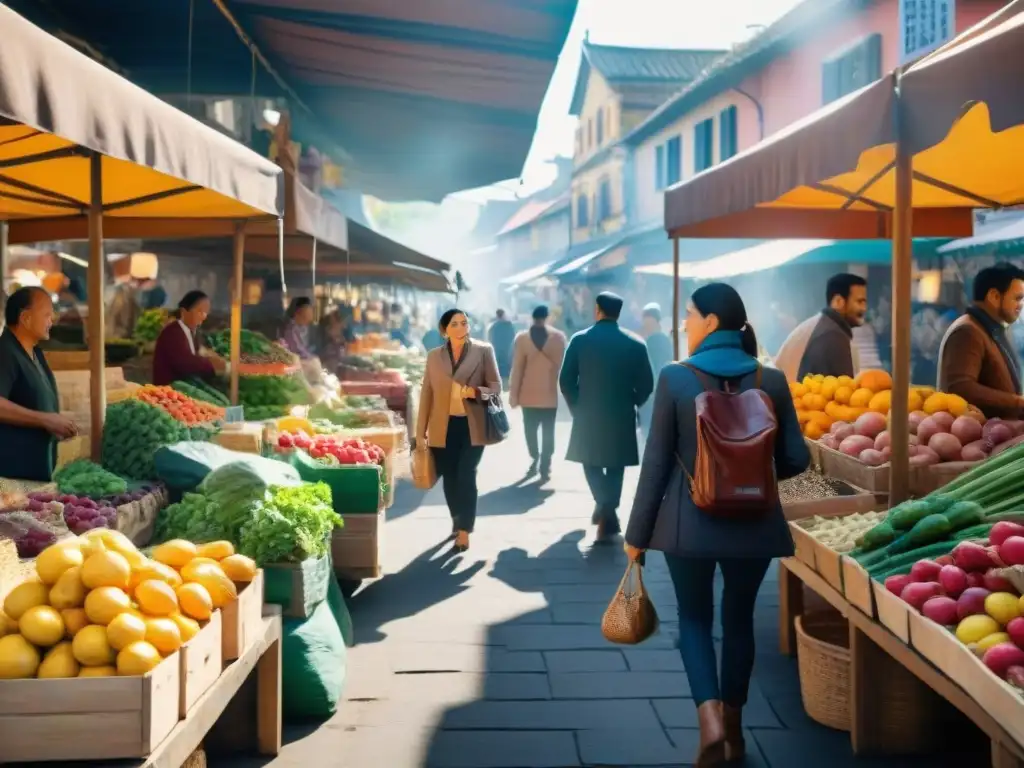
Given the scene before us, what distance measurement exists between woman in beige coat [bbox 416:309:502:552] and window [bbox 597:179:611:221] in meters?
32.4

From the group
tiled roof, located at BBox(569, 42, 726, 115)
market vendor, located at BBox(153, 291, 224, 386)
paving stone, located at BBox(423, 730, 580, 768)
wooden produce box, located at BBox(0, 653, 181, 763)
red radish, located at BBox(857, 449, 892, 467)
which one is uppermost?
tiled roof, located at BBox(569, 42, 726, 115)

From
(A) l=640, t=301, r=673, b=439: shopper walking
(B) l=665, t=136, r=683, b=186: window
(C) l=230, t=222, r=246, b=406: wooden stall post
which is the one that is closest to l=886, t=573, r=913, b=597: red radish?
(C) l=230, t=222, r=246, b=406: wooden stall post

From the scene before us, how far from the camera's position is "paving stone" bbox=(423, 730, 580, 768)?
4.46 metres

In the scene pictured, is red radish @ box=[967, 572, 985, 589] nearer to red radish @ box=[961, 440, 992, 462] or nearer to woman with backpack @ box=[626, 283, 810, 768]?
woman with backpack @ box=[626, 283, 810, 768]

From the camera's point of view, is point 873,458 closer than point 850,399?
Yes

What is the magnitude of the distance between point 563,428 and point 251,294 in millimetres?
5723

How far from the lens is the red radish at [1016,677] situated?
10.8 feet

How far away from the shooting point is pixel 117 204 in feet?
23.0

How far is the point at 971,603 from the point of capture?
379 centimetres

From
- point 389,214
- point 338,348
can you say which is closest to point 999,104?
point 338,348

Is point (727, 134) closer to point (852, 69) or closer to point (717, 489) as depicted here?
point (852, 69)

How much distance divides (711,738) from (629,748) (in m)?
0.51

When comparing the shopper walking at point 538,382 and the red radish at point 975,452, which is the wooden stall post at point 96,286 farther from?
the shopper walking at point 538,382

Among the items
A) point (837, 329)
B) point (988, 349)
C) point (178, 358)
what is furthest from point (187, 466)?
point (988, 349)
